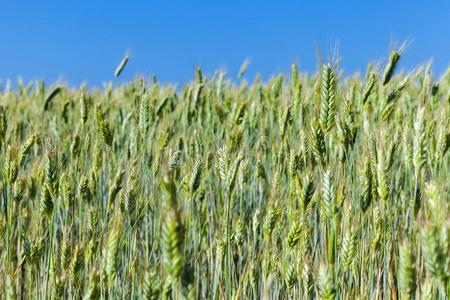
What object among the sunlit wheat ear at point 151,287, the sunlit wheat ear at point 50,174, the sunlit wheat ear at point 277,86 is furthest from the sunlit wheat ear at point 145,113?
the sunlit wheat ear at point 277,86

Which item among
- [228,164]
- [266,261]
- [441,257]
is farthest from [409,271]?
[228,164]

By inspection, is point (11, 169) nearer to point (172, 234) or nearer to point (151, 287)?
point (151, 287)

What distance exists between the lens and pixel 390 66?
2148 mm

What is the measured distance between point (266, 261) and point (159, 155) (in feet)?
1.85

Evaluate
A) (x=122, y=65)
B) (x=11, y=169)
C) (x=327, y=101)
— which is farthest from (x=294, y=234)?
(x=122, y=65)

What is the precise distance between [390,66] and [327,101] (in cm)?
71

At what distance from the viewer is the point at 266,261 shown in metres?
1.39

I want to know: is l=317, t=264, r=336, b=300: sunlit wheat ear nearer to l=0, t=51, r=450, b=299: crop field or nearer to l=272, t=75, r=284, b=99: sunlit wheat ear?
l=0, t=51, r=450, b=299: crop field

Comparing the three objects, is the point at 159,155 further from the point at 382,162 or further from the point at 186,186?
the point at 382,162

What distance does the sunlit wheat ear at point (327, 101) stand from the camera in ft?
4.94

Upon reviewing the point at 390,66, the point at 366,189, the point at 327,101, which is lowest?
the point at 366,189

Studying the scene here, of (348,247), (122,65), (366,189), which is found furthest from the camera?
(122,65)

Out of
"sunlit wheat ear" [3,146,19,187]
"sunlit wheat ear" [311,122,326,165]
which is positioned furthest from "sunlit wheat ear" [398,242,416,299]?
"sunlit wheat ear" [3,146,19,187]

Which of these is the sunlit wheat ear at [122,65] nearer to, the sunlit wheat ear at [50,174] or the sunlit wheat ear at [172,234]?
the sunlit wheat ear at [50,174]
